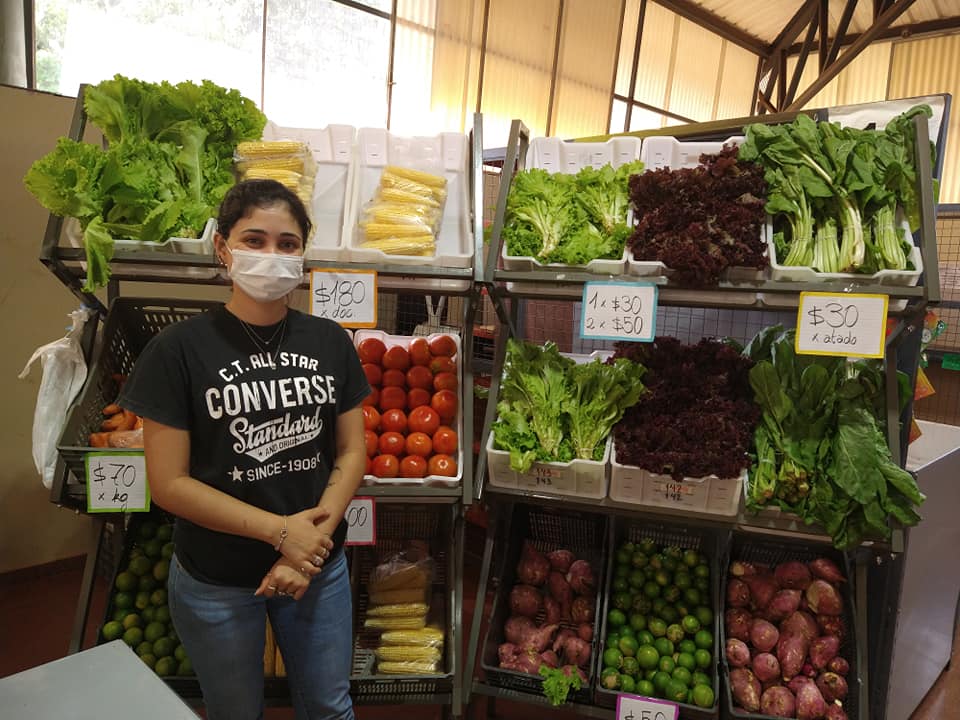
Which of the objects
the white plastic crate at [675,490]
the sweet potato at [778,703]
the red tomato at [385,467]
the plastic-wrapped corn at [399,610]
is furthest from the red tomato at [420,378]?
the sweet potato at [778,703]

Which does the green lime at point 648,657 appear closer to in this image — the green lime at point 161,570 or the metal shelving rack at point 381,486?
the metal shelving rack at point 381,486

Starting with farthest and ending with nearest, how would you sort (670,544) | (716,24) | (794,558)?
(716,24) < (670,544) < (794,558)

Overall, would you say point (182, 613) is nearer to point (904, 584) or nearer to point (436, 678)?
point (436, 678)

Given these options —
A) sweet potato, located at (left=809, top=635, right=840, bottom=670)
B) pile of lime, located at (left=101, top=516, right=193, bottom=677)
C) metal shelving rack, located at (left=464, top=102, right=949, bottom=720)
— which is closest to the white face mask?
metal shelving rack, located at (left=464, top=102, right=949, bottom=720)

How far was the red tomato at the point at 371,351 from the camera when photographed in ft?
7.86

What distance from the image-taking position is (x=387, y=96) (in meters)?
5.77

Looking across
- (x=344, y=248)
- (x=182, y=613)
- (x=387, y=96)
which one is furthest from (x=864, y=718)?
(x=387, y=96)

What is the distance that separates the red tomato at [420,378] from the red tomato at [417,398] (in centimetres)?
3

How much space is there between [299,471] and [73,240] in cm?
119

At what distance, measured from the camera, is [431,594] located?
2512 mm

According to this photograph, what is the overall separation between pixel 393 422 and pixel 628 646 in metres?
1.15

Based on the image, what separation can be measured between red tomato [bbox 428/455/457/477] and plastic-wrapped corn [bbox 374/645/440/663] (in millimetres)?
687

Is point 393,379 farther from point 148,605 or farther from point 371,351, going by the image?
point 148,605

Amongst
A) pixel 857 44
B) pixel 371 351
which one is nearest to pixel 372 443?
pixel 371 351
